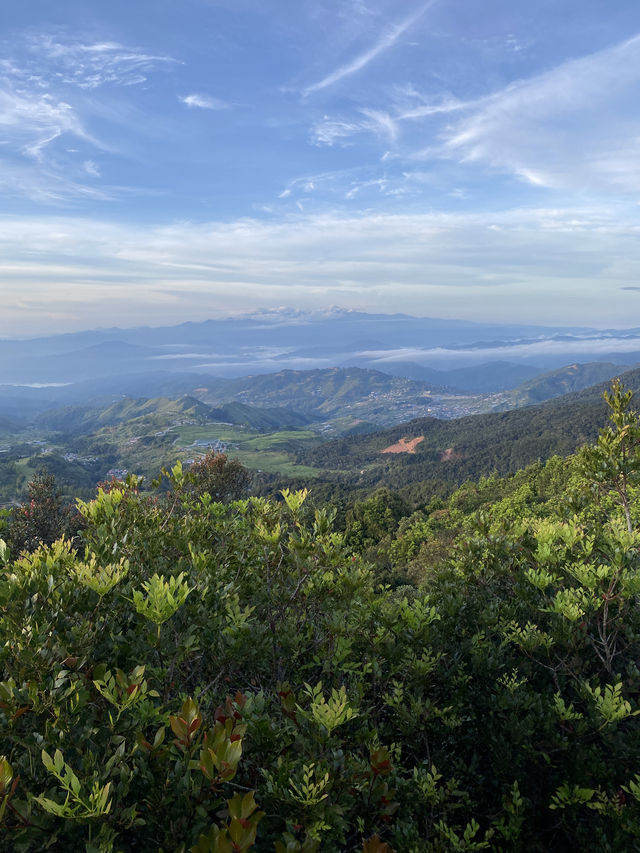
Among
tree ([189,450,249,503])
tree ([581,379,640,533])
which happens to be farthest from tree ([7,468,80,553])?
tree ([581,379,640,533])

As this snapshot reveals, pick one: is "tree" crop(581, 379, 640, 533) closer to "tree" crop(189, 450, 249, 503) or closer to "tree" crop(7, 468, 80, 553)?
"tree" crop(7, 468, 80, 553)

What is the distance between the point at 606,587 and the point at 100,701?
621 centimetres

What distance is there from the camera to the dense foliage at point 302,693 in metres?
2.69

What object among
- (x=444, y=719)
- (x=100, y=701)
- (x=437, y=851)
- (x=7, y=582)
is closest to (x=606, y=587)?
(x=444, y=719)

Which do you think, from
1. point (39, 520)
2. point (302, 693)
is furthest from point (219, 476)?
point (302, 693)

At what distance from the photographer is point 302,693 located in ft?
13.3

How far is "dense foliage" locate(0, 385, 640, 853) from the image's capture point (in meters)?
2.69

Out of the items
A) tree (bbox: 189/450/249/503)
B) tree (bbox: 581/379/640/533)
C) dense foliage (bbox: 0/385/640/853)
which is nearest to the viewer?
dense foliage (bbox: 0/385/640/853)

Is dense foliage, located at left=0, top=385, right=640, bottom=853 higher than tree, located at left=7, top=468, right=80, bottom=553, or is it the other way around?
dense foliage, located at left=0, top=385, right=640, bottom=853

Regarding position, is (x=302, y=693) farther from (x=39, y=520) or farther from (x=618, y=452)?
(x=39, y=520)

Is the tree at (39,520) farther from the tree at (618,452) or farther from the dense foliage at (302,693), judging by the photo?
the tree at (618,452)

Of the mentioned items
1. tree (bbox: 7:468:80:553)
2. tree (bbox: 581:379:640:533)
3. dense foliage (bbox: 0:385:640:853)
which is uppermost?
tree (bbox: 581:379:640:533)

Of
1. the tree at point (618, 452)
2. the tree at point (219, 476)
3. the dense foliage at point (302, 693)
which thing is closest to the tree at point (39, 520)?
the tree at point (219, 476)

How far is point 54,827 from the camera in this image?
99.8 inches
